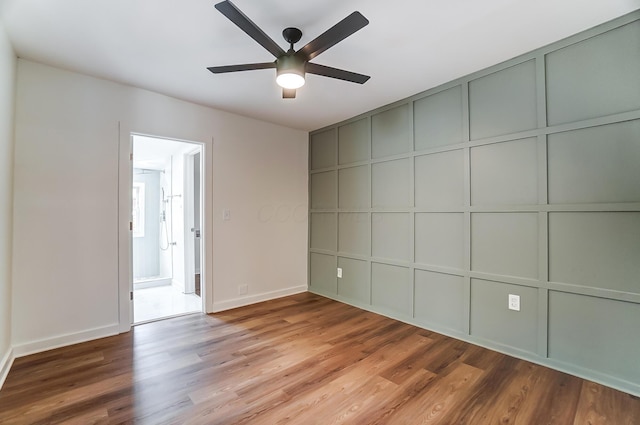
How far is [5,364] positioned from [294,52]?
3.08 metres

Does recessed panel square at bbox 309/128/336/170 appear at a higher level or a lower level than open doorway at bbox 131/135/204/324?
higher

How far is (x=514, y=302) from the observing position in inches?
A: 96.0

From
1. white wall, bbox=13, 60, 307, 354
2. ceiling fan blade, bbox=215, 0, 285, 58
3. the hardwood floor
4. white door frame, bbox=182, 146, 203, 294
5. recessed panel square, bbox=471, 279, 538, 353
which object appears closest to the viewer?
ceiling fan blade, bbox=215, 0, 285, 58

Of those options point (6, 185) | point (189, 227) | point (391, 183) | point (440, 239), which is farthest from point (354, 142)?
point (6, 185)

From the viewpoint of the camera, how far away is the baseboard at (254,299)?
A: 11.7 ft

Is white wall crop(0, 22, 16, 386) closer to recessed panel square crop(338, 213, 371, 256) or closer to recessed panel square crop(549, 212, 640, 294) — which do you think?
recessed panel square crop(338, 213, 371, 256)

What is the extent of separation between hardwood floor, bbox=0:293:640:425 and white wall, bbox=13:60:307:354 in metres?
0.36

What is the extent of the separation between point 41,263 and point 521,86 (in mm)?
4343

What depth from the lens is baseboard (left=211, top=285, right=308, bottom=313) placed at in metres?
3.56

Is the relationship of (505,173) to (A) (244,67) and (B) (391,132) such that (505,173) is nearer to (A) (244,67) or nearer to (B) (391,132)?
(B) (391,132)

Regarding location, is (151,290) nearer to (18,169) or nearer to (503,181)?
(18,169)

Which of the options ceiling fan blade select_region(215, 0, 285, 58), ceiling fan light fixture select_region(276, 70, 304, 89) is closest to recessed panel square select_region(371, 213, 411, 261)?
ceiling fan light fixture select_region(276, 70, 304, 89)

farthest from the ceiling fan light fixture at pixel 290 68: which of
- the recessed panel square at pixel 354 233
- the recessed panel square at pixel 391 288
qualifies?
the recessed panel square at pixel 391 288

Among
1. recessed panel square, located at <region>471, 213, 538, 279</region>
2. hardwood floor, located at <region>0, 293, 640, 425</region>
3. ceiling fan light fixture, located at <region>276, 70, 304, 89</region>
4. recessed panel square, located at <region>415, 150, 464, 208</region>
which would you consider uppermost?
ceiling fan light fixture, located at <region>276, 70, 304, 89</region>
